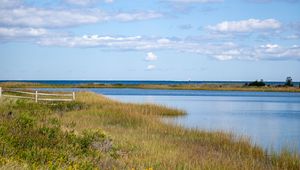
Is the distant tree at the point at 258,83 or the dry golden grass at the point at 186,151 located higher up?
the distant tree at the point at 258,83

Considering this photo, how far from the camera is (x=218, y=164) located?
1409cm

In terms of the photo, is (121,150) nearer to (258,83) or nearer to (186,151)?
(186,151)

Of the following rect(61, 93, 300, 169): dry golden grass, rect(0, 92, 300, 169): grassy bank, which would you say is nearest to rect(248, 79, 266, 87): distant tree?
rect(61, 93, 300, 169): dry golden grass

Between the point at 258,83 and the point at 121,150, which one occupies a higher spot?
the point at 258,83

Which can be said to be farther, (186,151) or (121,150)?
(186,151)

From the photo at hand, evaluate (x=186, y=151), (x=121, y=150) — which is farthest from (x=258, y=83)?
(x=121, y=150)

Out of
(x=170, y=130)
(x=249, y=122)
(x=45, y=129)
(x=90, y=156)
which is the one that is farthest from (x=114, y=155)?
(x=249, y=122)

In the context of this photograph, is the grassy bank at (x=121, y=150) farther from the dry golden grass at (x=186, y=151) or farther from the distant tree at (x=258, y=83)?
the distant tree at (x=258, y=83)

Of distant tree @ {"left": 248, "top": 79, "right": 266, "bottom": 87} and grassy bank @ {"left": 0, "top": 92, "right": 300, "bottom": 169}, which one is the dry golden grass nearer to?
grassy bank @ {"left": 0, "top": 92, "right": 300, "bottom": 169}

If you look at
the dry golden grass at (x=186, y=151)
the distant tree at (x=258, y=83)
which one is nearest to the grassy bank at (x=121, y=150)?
the dry golden grass at (x=186, y=151)

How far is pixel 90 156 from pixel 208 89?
110 meters

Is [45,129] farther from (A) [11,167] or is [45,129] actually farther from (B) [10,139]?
(A) [11,167]

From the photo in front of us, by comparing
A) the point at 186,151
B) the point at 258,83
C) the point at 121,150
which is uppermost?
the point at 258,83

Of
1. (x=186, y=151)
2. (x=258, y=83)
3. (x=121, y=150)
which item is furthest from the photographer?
(x=258, y=83)
